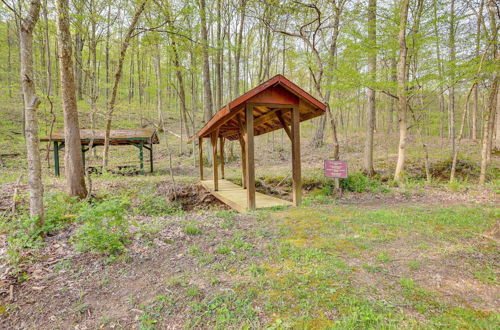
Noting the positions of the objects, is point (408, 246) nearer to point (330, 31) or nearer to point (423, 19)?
point (423, 19)

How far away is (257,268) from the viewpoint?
114 inches

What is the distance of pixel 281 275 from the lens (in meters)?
2.72

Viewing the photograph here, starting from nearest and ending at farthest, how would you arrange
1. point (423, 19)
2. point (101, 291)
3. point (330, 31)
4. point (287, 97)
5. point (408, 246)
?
point (101, 291) → point (408, 246) → point (287, 97) → point (423, 19) → point (330, 31)

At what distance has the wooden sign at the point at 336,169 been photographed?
6781 millimetres

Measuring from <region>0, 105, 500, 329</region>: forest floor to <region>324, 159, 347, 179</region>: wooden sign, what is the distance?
128 cm

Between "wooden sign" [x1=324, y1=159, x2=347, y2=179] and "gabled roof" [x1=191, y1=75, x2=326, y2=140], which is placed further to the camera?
"wooden sign" [x1=324, y1=159, x2=347, y2=179]

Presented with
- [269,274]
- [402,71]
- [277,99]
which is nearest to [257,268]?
[269,274]

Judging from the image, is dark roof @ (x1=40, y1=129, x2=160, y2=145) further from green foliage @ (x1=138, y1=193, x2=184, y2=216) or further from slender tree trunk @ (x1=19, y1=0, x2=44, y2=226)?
slender tree trunk @ (x1=19, y1=0, x2=44, y2=226)

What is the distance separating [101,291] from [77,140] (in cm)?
510

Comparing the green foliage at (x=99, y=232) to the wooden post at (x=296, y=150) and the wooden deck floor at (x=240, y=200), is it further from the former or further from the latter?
the wooden post at (x=296, y=150)

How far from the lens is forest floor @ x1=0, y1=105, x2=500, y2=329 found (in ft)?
6.90

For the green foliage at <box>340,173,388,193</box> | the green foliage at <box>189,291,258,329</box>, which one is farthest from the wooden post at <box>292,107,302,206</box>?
the green foliage at <box>189,291,258,329</box>

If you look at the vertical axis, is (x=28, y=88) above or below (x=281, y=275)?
above

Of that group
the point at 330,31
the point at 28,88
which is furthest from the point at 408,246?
the point at 330,31
